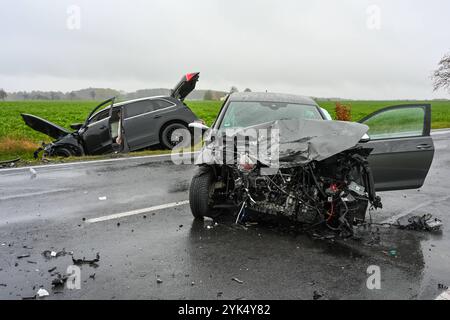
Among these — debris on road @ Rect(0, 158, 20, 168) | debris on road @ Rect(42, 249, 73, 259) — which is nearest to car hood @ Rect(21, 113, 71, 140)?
debris on road @ Rect(0, 158, 20, 168)

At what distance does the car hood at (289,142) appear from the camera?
447 cm

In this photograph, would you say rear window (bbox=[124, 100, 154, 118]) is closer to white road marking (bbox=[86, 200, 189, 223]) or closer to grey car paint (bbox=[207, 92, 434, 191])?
white road marking (bbox=[86, 200, 189, 223])

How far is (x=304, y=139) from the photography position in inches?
183

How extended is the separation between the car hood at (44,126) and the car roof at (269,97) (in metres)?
6.36

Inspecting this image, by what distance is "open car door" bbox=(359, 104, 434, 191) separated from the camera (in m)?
5.82

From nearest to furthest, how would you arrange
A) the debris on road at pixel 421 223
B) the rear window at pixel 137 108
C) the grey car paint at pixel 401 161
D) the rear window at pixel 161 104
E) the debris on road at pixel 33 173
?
the debris on road at pixel 421 223 < the grey car paint at pixel 401 161 < the debris on road at pixel 33 173 < the rear window at pixel 137 108 < the rear window at pixel 161 104

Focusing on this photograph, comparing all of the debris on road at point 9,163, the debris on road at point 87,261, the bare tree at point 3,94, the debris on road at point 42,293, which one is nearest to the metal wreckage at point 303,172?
the debris on road at point 87,261

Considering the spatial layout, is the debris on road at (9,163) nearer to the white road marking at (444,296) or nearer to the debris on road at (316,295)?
the debris on road at (316,295)

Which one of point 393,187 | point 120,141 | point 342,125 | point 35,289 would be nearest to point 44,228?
point 35,289

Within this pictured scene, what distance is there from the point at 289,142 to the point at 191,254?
1.73m

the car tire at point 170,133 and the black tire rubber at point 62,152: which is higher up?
the car tire at point 170,133

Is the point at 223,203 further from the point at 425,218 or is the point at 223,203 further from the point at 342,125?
the point at 425,218

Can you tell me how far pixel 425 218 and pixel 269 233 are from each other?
7.62 ft

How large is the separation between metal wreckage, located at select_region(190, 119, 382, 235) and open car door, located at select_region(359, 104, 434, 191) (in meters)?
1.01
